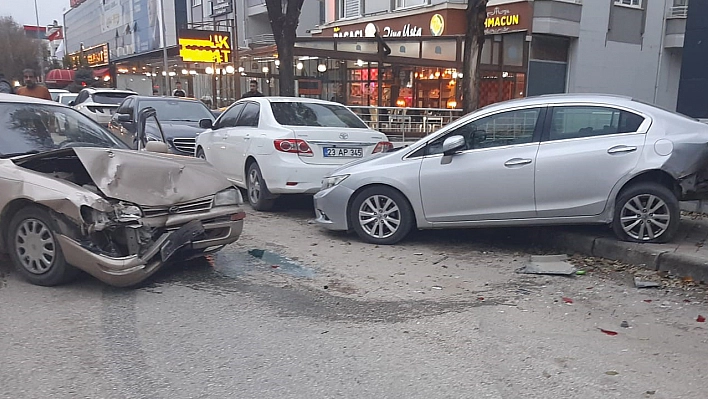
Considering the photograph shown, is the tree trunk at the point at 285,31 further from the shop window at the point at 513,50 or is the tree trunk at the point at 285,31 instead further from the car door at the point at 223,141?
the shop window at the point at 513,50

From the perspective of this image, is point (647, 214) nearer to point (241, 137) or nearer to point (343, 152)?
point (343, 152)

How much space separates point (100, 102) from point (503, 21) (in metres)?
14.2

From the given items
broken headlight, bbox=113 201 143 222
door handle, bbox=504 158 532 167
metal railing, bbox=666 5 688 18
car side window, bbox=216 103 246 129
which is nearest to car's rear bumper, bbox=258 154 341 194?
car side window, bbox=216 103 246 129

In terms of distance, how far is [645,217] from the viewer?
20.3ft

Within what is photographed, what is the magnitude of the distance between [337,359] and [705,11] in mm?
9107

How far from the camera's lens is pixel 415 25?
23.9 metres

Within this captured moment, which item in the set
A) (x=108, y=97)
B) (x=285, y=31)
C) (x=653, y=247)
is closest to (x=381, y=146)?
(x=653, y=247)

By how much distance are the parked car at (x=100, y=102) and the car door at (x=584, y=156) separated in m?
12.4

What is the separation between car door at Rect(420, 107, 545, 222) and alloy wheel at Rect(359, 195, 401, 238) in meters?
0.40

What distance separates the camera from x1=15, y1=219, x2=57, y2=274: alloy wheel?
5.14 metres

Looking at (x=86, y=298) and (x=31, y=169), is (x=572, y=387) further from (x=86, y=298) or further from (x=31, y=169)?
(x=31, y=169)

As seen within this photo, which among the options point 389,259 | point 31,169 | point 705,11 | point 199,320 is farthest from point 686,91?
point 31,169

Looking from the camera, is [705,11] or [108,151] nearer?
[108,151]

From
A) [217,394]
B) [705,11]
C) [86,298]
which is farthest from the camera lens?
[705,11]
